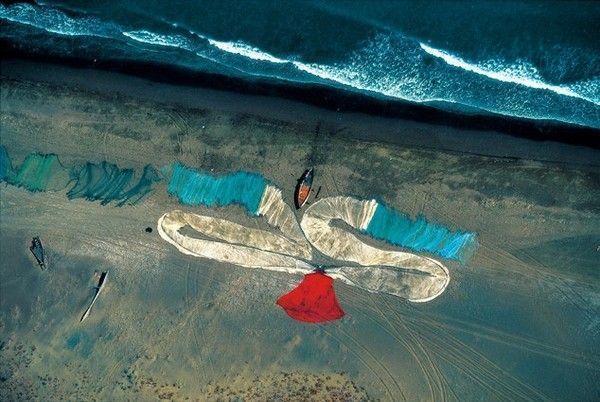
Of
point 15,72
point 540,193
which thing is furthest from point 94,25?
point 540,193

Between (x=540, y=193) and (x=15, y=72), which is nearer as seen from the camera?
(x=540, y=193)

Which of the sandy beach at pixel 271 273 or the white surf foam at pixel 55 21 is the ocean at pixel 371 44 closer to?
the white surf foam at pixel 55 21

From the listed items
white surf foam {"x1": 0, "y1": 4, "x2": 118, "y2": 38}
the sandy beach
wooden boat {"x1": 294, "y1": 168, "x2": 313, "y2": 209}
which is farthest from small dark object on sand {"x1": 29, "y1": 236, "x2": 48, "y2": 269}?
wooden boat {"x1": 294, "y1": 168, "x2": 313, "y2": 209}

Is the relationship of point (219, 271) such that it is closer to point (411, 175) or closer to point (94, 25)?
point (411, 175)

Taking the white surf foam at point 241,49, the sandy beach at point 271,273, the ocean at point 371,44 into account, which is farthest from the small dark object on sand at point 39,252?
the white surf foam at point 241,49

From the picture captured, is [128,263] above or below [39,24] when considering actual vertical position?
below

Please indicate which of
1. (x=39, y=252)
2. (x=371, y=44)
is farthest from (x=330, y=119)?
(x=39, y=252)
